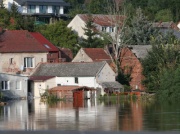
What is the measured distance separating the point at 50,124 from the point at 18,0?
7849 centimetres

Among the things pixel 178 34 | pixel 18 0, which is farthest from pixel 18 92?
pixel 18 0

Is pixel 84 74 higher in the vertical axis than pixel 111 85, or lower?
higher

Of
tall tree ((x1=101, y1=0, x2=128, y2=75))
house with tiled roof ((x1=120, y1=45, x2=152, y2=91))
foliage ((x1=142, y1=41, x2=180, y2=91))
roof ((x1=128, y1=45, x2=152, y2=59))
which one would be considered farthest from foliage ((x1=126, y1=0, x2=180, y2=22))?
foliage ((x1=142, y1=41, x2=180, y2=91))

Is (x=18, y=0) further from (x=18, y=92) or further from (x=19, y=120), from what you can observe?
(x=19, y=120)

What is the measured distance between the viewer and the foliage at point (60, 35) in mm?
98750

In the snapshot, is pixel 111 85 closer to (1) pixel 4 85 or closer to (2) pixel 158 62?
(2) pixel 158 62

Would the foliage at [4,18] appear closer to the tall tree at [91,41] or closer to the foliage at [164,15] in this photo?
the tall tree at [91,41]

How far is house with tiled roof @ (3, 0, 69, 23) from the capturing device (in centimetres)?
12338

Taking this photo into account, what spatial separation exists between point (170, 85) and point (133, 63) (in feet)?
37.3

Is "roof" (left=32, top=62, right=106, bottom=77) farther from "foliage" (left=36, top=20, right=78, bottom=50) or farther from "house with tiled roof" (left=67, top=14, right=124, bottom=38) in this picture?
"house with tiled roof" (left=67, top=14, right=124, bottom=38)

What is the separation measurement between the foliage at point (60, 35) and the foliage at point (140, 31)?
279 inches

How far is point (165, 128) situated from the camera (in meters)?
44.1

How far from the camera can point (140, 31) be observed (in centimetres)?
9788

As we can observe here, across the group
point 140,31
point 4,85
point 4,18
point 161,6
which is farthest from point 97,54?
point 161,6
